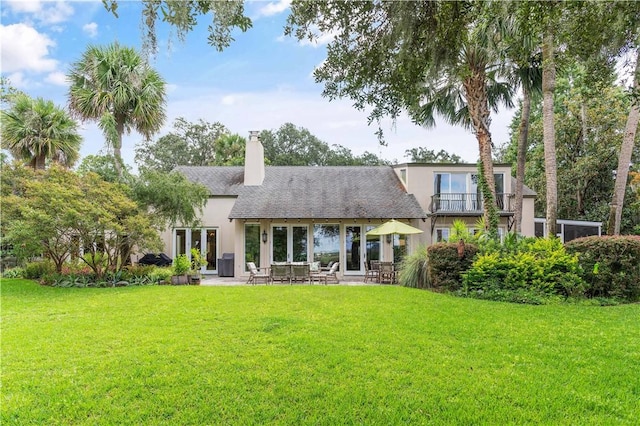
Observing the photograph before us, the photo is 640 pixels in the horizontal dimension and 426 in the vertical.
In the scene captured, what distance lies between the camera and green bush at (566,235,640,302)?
9.98 meters

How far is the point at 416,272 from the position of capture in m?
12.5

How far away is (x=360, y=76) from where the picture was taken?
5094 mm

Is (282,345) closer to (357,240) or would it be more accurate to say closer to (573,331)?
(573,331)

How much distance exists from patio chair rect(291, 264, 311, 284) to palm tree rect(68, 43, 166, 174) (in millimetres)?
8637

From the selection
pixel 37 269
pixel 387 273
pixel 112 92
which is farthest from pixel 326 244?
pixel 37 269

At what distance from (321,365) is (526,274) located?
7.83 metres

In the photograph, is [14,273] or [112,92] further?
[14,273]

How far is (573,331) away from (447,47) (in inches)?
219

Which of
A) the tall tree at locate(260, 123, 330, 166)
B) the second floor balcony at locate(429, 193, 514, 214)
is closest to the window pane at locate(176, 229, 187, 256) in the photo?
the second floor balcony at locate(429, 193, 514, 214)

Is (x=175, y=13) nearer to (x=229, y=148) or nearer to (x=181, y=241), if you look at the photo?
(x=181, y=241)

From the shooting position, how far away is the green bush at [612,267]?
9977 millimetres

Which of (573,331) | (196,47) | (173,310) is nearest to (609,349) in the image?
(573,331)

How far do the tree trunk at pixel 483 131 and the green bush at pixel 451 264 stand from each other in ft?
5.76

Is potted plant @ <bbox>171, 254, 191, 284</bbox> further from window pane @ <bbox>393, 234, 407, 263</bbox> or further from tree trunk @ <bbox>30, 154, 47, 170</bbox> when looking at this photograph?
window pane @ <bbox>393, 234, 407, 263</bbox>
